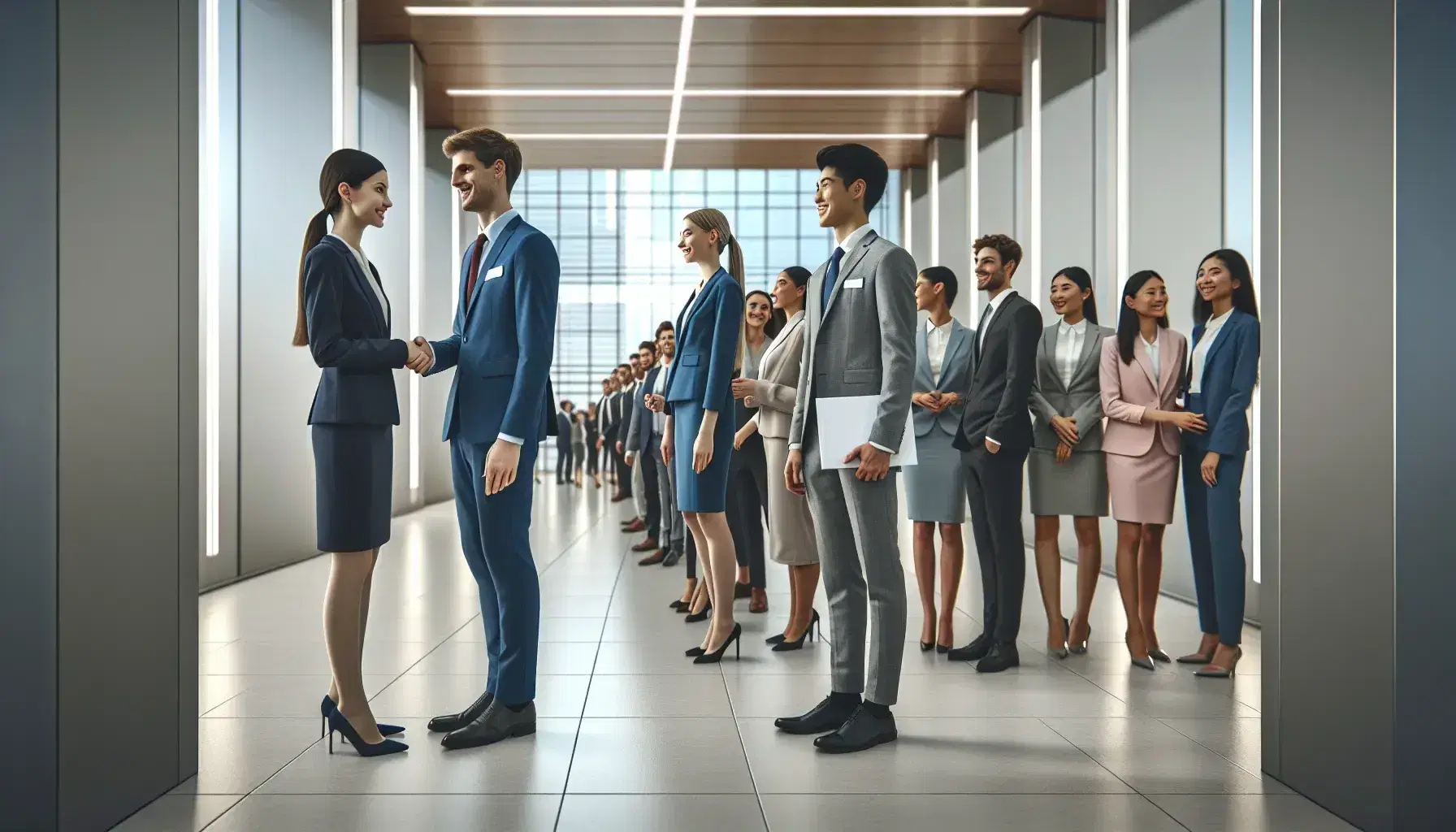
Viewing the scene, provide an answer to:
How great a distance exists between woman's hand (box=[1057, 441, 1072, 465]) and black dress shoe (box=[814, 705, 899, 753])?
6.40 ft

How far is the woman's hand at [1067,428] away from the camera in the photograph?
5.04 m

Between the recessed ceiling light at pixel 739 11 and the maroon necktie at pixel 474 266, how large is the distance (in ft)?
26.7

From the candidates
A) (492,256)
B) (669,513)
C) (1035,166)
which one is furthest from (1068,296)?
(1035,166)

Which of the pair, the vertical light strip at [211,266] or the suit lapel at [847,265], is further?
the vertical light strip at [211,266]

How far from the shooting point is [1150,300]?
500 cm

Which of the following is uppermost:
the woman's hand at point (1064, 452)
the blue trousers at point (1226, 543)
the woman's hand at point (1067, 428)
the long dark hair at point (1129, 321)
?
the long dark hair at point (1129, 321)

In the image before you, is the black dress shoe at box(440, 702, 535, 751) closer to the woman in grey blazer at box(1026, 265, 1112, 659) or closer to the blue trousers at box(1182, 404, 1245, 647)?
the woman in grey blazer at box(1026, 265, 1112, 659)

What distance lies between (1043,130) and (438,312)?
29.2 ft

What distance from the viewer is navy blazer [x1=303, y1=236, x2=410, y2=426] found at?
323 centimetres
